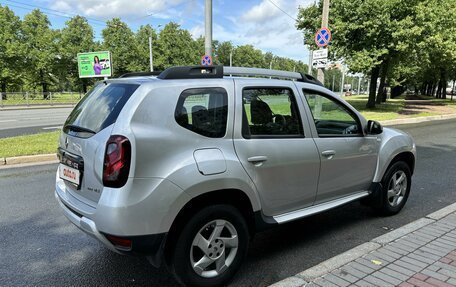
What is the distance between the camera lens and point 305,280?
306cm

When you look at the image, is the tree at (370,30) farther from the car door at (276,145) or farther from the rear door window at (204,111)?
the rear door window at (204,111)

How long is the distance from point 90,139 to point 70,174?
1.54 feet

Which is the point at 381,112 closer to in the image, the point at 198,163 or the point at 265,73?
the point at 265,73

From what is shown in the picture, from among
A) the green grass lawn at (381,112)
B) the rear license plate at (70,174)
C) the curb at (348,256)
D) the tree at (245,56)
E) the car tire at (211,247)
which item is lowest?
the curb at (348,256)

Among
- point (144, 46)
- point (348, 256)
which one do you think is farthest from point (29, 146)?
point (144, 46)

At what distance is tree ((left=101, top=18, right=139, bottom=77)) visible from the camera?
52250 millimetres

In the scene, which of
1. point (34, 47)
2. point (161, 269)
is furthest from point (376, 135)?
point (34, 47)

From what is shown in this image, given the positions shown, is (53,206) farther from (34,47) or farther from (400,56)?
(34,47)

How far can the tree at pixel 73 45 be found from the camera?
4769 cm

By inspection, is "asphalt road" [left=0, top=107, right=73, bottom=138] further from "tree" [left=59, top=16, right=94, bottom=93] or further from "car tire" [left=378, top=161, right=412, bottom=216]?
"tree" [left=59, top=16, right=94, bottom=93]

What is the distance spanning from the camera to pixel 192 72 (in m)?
3.15

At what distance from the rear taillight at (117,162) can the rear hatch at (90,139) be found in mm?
74

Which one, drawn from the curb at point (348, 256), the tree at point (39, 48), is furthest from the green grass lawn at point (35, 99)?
the curb at point (348, 256)

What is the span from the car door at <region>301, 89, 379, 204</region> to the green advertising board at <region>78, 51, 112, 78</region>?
1824 cm
